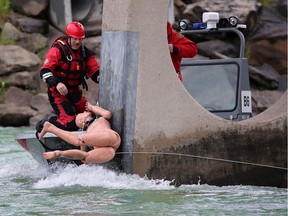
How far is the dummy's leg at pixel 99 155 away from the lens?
9664 millimetres

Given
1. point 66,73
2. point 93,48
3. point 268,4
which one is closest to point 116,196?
point 66,73

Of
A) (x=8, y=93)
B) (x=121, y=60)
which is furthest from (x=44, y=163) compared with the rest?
(x=8, y=93)

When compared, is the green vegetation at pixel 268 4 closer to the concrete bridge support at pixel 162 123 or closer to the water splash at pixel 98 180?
the concrete bridge support at pixel 162 123

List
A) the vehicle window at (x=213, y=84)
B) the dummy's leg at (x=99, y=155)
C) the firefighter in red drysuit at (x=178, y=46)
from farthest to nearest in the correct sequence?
the vehicle window at (x=213, y=84) < the firefighter in red drysuit at (x=178, y=46) < the dummy's leg at (x=99, y=155)

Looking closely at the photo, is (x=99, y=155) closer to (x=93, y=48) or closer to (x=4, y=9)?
(x=93, y=48)

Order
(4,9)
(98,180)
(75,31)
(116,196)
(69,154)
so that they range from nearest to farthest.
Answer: (116,196) < (69,154) < (98,180) < (75,31) < (4,9)

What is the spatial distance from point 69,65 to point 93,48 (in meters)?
11.7

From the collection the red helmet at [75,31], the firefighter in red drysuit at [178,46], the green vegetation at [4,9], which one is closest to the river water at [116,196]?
the red helmet at [75,31]

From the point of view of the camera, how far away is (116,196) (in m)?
9.34

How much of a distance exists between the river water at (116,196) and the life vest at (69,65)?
3.07ft

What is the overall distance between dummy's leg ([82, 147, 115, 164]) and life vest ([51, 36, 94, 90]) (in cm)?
117

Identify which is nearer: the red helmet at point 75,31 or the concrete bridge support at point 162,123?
the concrete bridge support at point 162,123

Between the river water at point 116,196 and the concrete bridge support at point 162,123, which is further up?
the concrete bridge support at point 162,123

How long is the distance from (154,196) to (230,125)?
1308 mm
